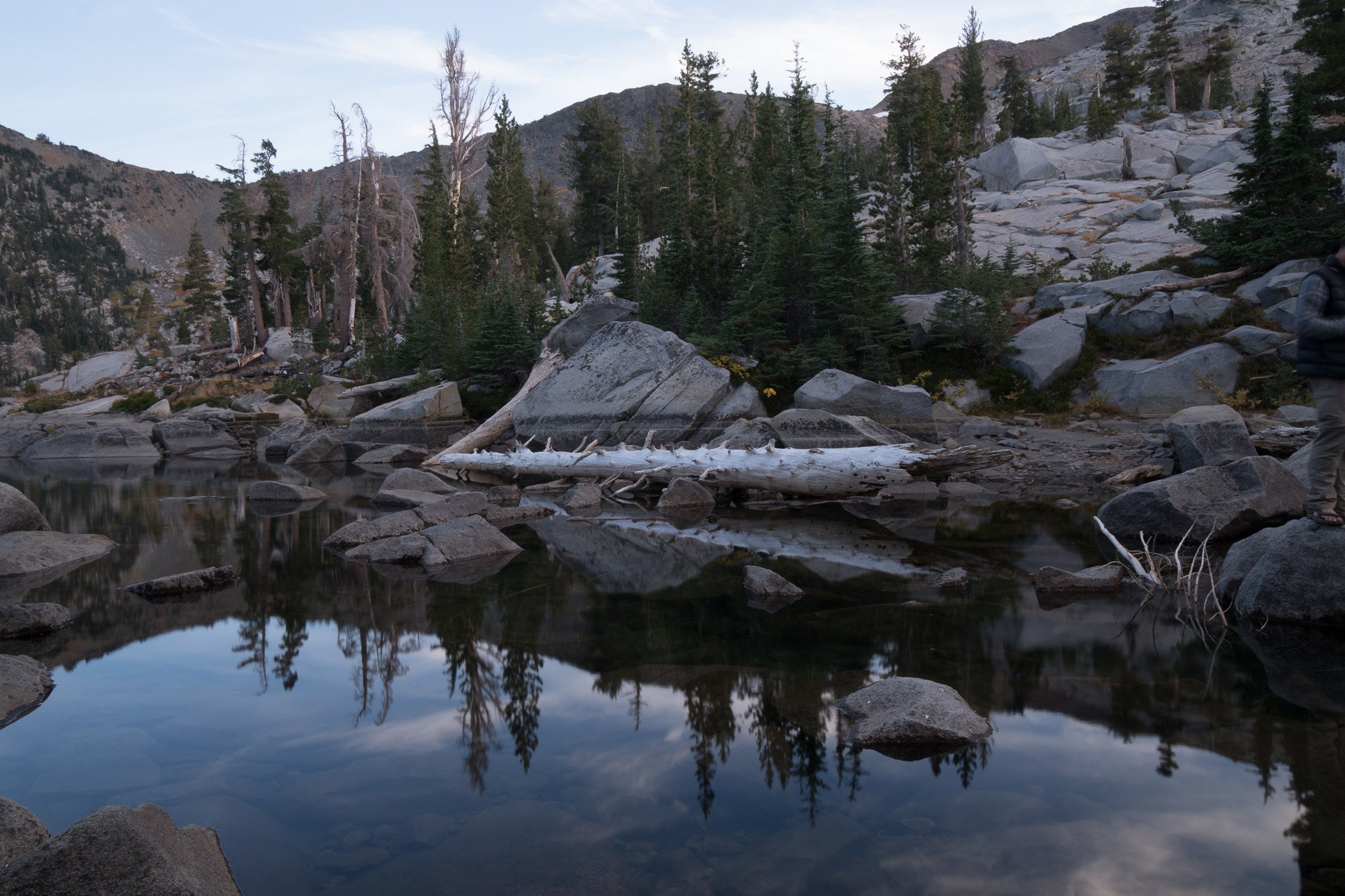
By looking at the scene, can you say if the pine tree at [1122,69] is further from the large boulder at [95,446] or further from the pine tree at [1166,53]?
the large boulder at [95,446]

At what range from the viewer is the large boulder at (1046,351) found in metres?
19.6

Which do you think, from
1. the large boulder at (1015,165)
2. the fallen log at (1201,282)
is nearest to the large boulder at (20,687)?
the fallen log at (1201,282)

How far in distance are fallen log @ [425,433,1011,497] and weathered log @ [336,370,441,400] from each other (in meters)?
13.3

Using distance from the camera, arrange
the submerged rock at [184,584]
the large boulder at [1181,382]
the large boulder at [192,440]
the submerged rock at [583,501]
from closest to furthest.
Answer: the submerged rock at [184,584], the submerged rock at [583,501], the large boulder at [1181,382], the large boulder at [192,440]

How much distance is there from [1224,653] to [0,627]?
31.9 ft

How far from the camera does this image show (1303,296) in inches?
246

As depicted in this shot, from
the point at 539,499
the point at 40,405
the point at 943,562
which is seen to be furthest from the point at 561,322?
the point at 40,405

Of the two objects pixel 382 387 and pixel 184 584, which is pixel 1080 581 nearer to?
pixel 184 584

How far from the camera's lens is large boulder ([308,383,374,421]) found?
3031 cm

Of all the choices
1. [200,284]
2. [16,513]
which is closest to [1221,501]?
[16,513]

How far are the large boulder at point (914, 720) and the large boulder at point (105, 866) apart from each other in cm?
327

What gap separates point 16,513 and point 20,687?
629 cm

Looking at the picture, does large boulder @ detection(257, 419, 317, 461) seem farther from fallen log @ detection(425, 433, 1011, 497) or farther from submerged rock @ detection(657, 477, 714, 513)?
submerged rock @ detection(657, 477, 714, 513)

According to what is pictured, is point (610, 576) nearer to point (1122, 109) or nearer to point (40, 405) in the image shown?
point (40, 405)
